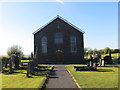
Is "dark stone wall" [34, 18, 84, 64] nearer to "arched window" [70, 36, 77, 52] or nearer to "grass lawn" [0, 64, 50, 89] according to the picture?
"arched window" [70, 36, 77, 52]

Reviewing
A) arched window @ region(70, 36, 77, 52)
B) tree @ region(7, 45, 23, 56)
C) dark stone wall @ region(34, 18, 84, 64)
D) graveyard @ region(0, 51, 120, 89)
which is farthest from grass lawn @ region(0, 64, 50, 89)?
tree @ region(7, 45, 23, 56)

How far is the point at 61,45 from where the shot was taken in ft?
128

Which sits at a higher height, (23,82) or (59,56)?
(59,56)

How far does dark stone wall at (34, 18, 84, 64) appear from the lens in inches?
1527

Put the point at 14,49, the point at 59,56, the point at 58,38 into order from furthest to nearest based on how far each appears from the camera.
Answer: the point at 14,49 → the point at 58,38 → the point at 59,56

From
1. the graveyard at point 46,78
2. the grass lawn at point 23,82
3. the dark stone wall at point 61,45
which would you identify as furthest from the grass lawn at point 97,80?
the dark stone wall at point 61,45

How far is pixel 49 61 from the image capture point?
127 feet

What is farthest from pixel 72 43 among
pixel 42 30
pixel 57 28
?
pixel 42 30

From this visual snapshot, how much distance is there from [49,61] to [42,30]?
25.7ft

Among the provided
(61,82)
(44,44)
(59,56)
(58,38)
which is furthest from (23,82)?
(58,38)

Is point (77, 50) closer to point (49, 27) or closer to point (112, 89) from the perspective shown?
point (49, 27)

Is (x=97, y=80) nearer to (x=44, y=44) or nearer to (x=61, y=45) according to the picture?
(x=61, y=45)

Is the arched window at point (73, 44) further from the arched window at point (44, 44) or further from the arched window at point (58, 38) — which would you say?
the arched window at point (44, 44)

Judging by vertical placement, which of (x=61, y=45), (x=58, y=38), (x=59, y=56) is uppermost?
(x=58, y=38)
